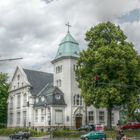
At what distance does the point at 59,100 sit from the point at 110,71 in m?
18.4

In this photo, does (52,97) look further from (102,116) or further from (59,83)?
(102,116)

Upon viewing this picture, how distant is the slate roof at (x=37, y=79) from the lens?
270ft

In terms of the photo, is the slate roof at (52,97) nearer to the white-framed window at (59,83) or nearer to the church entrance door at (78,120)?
the white-framed window at (59,83)

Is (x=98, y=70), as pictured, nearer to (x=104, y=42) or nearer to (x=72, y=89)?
A: (x=104, y=42)

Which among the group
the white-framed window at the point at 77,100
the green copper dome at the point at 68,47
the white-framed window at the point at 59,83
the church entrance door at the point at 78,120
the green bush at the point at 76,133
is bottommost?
the green bush at the point at 76,133

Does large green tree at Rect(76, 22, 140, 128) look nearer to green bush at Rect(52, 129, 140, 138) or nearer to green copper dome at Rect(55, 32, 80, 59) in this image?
green bush at Rect(52, 129, 140, 138)

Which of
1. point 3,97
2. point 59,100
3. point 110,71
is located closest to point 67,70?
point 59,100

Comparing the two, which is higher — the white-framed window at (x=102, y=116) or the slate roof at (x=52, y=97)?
the slate roof at (x=52, y=97)

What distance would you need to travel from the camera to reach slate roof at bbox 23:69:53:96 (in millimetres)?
82312

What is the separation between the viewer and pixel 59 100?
75062 millimetres

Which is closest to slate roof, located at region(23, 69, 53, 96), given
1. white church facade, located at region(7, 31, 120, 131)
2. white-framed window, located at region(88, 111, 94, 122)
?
white church facade, located at region(7, 31, 120, 131)

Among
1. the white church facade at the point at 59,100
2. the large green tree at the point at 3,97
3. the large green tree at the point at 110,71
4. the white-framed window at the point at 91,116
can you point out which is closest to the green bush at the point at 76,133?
the large green tree at the point at 110,71

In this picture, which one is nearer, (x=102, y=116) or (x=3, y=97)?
(x=102, y=116)

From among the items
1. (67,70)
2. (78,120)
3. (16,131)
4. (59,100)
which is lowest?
(16,131)
